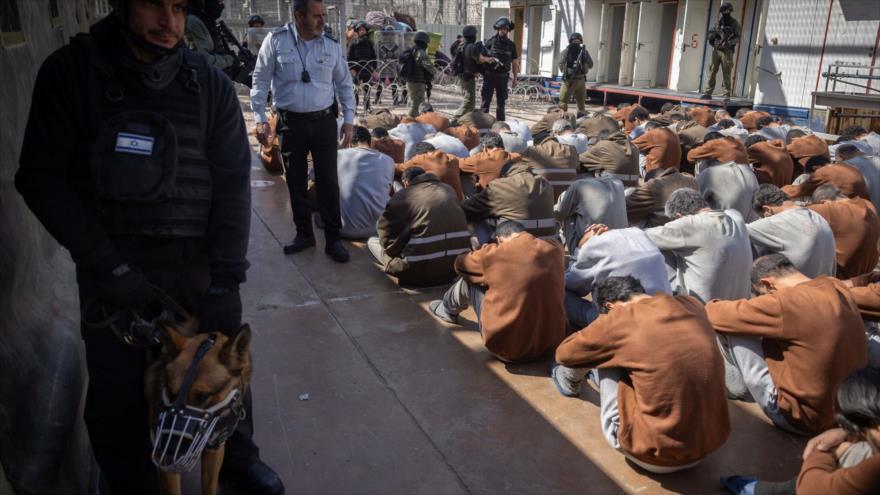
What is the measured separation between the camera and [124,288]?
182 cm

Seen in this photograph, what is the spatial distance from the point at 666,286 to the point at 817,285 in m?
0.84

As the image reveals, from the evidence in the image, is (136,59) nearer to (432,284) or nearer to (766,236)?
(432,284)

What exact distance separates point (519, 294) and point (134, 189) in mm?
2269

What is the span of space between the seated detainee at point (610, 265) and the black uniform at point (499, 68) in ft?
26.2

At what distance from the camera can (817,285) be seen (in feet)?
10.0

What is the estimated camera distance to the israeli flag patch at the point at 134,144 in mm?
1793

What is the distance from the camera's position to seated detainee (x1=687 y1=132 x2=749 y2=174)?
6574mm

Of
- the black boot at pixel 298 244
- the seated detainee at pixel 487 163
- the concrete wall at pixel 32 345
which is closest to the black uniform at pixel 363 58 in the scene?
the seated detainee at pixel 487 163

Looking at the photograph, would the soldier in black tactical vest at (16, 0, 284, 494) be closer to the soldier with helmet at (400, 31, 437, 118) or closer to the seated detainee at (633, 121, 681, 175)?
the seated detainee at (633, 121, 681, 175)

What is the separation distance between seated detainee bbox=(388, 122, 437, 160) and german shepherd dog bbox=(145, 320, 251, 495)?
614cm

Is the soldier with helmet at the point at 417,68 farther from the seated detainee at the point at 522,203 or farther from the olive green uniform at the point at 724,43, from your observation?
the seated detainee at the point at 522,203

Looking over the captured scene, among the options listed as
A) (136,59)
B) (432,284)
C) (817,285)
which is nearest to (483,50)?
(432,284)

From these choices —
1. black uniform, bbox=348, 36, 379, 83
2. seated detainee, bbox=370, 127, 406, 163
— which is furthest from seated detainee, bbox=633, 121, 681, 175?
black uniform, bbox=348, 36, 379, 83

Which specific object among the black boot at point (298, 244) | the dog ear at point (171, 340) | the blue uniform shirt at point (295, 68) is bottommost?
the black boot at point (298, 244)
